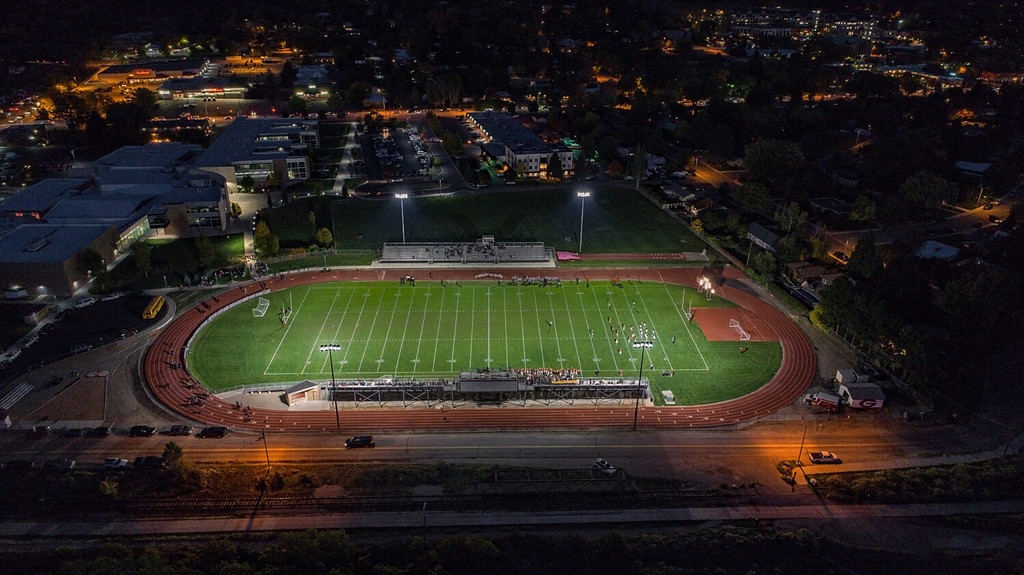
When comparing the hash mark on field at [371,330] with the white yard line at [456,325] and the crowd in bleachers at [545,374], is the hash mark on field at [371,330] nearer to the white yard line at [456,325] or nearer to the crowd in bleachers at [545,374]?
the white yard line at [456,325]

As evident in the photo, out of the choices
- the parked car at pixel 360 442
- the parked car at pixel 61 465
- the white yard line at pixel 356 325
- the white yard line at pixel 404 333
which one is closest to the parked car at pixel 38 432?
the parked car at pixel 61 465

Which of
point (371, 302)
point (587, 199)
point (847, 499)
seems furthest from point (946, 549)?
point (587, 199)

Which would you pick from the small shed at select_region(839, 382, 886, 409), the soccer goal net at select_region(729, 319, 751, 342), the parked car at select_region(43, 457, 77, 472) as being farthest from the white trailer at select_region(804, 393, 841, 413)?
the parked car at select_region(43, 457, 77, 472)

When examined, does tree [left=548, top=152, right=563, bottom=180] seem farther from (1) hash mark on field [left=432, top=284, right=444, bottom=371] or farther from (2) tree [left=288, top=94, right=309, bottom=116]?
(2) tree [left=288, top=94, right=309, bottom=116]

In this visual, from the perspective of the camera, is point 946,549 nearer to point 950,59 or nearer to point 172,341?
point 172,341

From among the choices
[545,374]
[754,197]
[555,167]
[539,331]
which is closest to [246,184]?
[555,167]

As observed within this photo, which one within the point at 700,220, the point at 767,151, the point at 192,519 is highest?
the point at 767,151

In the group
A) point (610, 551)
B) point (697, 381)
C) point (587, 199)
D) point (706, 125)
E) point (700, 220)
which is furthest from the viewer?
point (706, 125)

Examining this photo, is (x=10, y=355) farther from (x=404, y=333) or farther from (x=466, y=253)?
(x=466, y=253)
